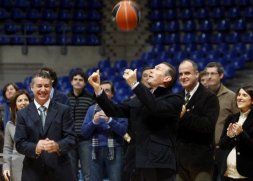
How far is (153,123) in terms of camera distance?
5.27 m

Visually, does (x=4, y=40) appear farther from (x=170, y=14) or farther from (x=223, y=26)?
(x=223, y=26)

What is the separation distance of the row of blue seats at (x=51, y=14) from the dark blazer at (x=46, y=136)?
13.3 meters

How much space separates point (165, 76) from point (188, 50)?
11889 mm

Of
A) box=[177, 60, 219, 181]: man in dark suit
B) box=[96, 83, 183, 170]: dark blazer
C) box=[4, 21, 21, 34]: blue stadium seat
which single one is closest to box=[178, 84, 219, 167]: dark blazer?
box=[177, 60, 219, 181]: man in dark suit

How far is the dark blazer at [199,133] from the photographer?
20.1ft

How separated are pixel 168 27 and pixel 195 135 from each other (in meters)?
12.5

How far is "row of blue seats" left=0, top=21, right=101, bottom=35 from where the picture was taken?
1808 cm

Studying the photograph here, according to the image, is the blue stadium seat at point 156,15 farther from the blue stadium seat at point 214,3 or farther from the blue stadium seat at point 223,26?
the blue stadium seat at point 223,26

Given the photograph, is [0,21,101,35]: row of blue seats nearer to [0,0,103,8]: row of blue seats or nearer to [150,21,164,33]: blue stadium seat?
[0,0,103,8]: row of blue seats

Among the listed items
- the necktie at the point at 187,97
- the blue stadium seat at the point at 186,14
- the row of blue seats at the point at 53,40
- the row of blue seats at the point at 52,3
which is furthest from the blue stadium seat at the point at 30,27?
the necktie at the point at 187,97

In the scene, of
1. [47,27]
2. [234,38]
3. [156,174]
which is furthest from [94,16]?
[156,174]

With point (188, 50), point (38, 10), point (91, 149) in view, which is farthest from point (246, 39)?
point (91, 149)

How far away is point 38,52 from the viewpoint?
59.4ft

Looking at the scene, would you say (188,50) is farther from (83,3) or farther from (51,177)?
(51,177)
